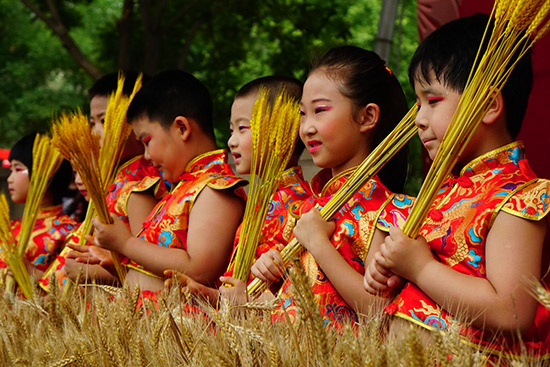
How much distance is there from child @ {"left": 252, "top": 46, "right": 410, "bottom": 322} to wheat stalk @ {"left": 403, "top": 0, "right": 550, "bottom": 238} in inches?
11.5

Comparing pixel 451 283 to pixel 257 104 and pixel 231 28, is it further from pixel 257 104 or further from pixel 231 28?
pixel 231 28

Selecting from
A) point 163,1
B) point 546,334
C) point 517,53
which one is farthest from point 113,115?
point 163,1

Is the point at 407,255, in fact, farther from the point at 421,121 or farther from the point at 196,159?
the point at 196,159

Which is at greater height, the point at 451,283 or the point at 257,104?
the point at 257,104

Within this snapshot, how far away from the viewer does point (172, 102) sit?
7.97 feet

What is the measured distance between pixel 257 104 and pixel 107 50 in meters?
5.38

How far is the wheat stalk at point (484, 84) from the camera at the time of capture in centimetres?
129

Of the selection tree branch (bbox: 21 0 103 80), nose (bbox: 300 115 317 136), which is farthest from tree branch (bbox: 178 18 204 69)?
nose (bbox: 300 115 317 136)

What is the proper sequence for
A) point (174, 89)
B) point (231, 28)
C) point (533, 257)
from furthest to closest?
point (231, 28) → point (174, 89) → point (533, 257)

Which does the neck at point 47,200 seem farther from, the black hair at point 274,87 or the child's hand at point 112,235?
the black hair at point 274,87

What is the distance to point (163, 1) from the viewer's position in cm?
612

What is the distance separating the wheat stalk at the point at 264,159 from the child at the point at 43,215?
1438mm

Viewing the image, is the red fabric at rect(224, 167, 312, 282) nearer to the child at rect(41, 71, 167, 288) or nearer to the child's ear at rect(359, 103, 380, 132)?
the child's ear at rect(359, 103, 380, 132)

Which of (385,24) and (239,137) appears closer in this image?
(239,137)
